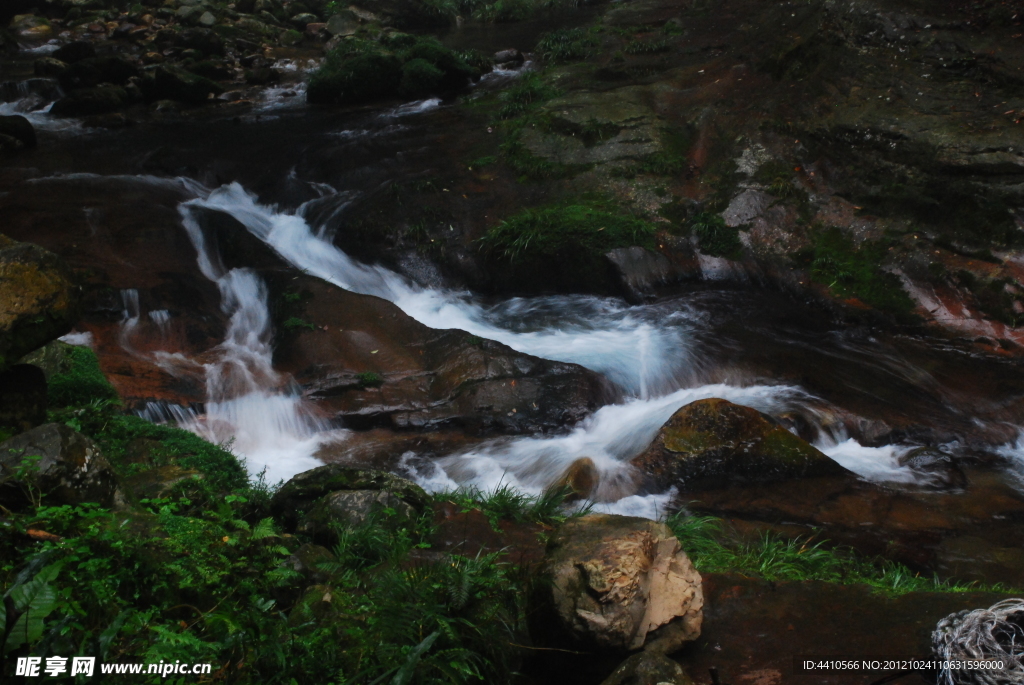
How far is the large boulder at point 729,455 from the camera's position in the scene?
20.5ft

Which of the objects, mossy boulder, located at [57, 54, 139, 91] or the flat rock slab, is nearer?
the flat rock slab

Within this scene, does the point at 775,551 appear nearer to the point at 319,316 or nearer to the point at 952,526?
the point at 952,526

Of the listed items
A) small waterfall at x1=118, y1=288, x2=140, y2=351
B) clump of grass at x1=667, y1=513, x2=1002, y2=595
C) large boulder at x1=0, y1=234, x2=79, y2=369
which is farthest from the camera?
small waterfall at x1=118, y1=288, x2=140, y2=351

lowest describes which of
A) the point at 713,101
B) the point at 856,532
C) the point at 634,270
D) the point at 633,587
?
the point at 856,532

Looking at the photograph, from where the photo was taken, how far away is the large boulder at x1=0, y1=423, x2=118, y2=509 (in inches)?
137

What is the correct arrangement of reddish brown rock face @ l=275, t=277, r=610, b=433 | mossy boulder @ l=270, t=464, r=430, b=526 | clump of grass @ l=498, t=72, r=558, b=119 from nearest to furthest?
1. mossy boulder @ l=270, t=464, r=430, b=526
2. reddish brown rock face @ l=275, t=277, r=610, b=433
3. clump of grass @ l=498, t=72, r=558, b=119

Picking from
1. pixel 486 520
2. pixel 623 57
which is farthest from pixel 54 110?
pixel 486 520

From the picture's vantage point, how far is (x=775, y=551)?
504 centimetres

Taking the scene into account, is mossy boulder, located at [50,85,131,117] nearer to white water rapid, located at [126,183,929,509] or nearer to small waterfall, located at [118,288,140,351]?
white water rapid, located at [126,183,929,509]

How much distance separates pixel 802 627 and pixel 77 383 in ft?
19.6

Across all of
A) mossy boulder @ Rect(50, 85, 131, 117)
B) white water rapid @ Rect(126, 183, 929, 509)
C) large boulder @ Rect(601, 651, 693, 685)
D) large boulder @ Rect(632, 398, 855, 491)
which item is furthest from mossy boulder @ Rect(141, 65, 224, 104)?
large boulder @ Rect(601, 651, 693, 685)

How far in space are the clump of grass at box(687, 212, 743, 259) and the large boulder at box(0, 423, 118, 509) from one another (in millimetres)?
7576

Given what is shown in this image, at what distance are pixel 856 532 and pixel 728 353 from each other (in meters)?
2.92

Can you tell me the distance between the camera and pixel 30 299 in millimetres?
4238
